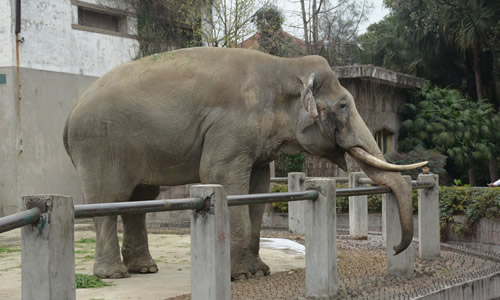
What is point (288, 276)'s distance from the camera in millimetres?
7359

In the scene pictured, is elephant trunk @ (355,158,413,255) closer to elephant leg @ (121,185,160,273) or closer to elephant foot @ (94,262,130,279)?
elephant leg @ (121,185,160,273)

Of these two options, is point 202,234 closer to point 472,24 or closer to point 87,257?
point 87,257

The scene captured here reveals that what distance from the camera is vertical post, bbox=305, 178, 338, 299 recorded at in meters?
5.96

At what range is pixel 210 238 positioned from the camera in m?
4.84

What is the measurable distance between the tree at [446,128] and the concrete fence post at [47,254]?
57.6 feet

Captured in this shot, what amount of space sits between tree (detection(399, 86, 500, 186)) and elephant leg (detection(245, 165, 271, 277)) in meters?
13.0

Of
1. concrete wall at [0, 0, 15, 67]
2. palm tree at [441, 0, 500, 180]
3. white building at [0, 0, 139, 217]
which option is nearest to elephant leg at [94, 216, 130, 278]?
white building at [0, 0, 139, 217]

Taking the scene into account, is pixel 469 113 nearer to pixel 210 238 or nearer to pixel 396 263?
pixel 396 263

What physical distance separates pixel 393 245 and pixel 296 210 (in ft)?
19.5

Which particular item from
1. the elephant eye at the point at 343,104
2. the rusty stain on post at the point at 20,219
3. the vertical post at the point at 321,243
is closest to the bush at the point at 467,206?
the elephant eye at the point at 343,104

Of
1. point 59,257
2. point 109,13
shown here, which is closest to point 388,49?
point 109,13

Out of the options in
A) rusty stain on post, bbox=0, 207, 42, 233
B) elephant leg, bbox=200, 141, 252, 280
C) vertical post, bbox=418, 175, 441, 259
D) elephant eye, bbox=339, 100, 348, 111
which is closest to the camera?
rusty stain on post, bbox=0, 207, 42, 233

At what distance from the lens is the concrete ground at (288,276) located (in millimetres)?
6309

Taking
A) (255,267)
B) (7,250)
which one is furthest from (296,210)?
(255,267)
